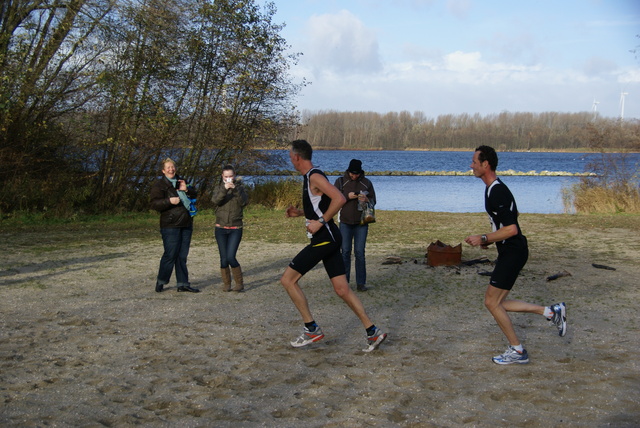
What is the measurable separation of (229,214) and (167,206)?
84 centimetres

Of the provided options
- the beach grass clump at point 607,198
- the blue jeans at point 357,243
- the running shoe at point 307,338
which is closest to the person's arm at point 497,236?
the running shoe at point 307,338

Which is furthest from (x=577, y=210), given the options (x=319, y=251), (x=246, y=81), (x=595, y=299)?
(x=319, y=251)

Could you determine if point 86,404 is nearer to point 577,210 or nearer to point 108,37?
point 108,37

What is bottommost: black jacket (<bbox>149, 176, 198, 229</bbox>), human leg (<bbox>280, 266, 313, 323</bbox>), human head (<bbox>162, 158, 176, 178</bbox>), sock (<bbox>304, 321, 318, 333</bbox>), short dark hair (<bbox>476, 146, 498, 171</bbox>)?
sock (<bbox>304, 321, 318, 333</bbox>)

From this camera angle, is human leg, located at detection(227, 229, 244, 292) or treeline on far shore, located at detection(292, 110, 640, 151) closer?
human leg, located at detection(227, 229, 244, 292)

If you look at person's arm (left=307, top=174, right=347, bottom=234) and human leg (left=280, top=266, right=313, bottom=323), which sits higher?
person's arm (left=307, top=174, right=347, bottom=234)

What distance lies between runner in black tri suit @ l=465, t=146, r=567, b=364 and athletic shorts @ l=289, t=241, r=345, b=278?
1318 mm

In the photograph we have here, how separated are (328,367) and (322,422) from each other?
134 centimetres

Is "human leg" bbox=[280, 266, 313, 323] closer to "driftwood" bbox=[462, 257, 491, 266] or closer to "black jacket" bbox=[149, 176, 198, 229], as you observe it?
"black jacket" bbox=[149, 176, 198, 229]

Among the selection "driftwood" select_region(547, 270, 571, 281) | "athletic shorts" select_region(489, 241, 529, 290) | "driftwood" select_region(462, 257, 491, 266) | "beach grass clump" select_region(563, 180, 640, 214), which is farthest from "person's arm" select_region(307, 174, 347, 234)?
"beach grass clump" select_region(563, 180, 640, 214)

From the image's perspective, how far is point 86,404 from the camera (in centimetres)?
484

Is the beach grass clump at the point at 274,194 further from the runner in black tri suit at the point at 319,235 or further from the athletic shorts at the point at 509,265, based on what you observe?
the athletic shorts at the point at 509,265

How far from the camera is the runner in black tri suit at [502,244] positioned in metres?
5.68

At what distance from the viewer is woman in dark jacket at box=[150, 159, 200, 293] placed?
903cm
